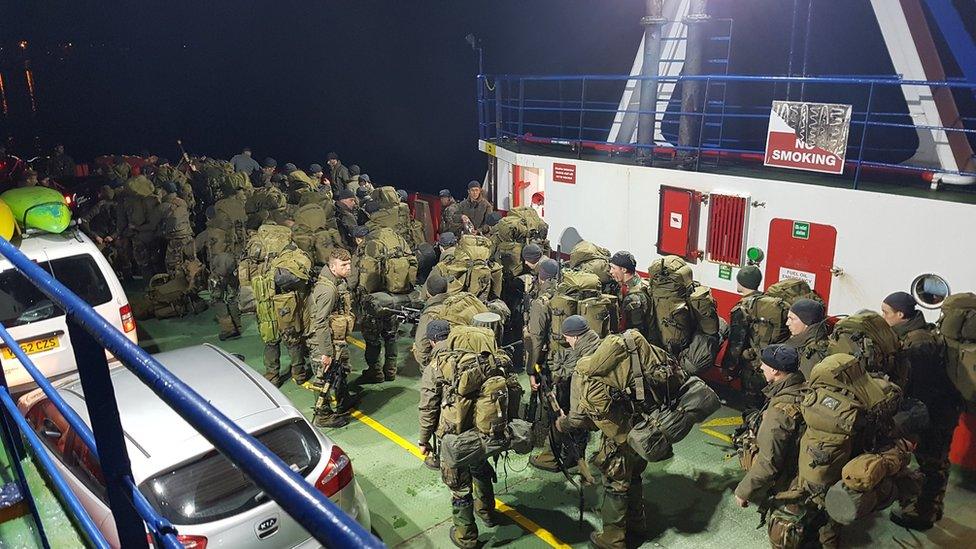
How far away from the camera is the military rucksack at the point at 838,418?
15.0 feet

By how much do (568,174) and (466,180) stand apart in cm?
1363

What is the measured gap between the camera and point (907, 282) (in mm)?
7043

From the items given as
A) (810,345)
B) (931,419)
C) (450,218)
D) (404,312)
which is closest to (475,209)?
(450,218)

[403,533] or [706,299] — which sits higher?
[706,299]

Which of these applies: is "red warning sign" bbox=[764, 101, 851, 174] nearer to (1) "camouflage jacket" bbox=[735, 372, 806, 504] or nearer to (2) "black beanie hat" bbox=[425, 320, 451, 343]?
(1) "camouflage jacket" bbox=[735, 372, 806, 504]

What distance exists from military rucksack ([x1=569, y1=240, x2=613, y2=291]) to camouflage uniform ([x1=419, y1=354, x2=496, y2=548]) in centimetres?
275

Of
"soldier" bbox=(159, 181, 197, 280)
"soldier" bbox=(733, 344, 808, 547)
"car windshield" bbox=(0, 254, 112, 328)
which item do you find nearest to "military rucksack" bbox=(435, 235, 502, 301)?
"car windshield" bbox=(0, 254, 112, 328)

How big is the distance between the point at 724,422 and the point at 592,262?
240 cm

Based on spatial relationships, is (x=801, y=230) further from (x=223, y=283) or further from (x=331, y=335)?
(x=223, y=283)

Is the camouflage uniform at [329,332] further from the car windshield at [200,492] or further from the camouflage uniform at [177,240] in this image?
the camouflage uniform at [177,240]

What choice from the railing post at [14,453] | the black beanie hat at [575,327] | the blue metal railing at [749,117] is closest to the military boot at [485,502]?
the black beanie hat at [575,327]

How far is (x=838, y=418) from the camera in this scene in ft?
14.9

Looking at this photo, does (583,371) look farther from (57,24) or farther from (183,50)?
(57,24)

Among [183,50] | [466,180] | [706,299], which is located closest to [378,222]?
[706,299]
